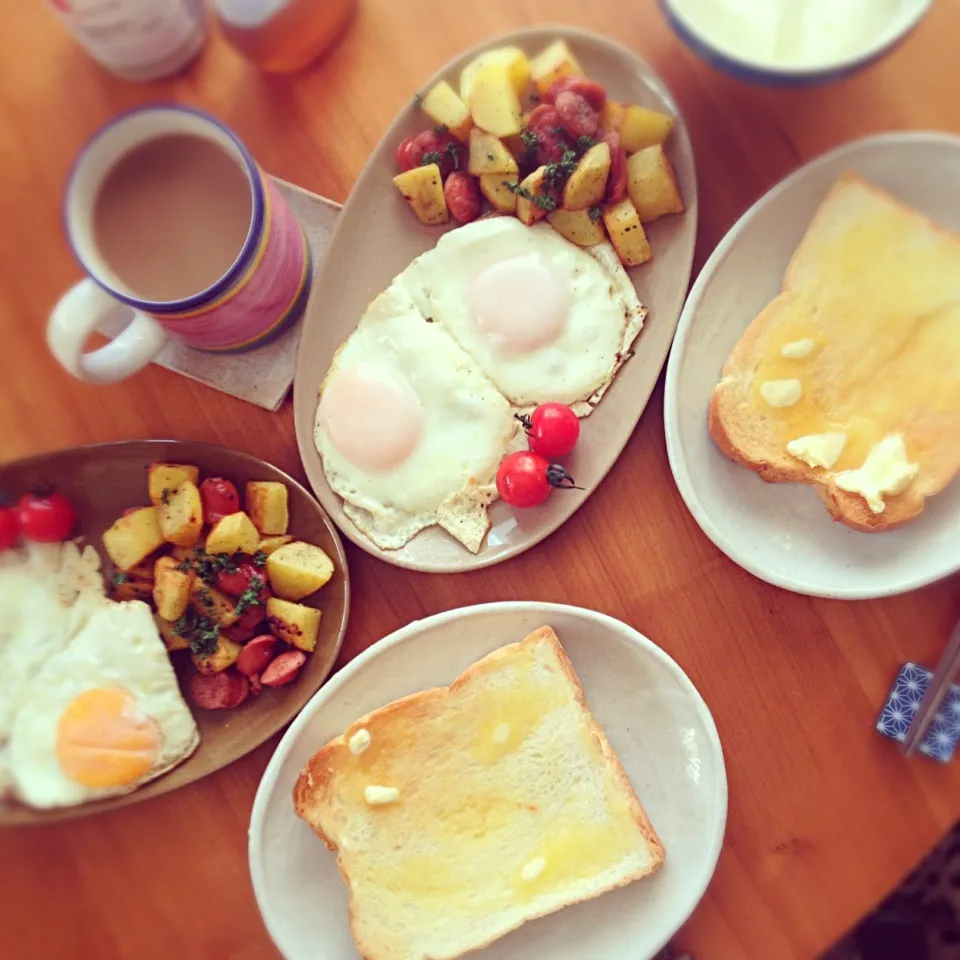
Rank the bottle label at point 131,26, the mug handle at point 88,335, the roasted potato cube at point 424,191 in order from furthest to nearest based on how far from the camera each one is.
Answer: the roasted potato cube at point 424,191 → the bottle label at point 131,26 → the mug handle at point 88,335

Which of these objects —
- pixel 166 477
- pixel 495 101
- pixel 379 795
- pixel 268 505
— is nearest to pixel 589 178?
pixel 495 101

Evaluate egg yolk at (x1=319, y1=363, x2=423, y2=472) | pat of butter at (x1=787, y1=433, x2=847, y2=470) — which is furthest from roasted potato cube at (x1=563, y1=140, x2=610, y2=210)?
pat of butter at (x1=787, y1=433, x2=847, y2=470)

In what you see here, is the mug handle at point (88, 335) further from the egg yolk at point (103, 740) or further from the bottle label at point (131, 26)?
the egg yolk at point (103, 740)

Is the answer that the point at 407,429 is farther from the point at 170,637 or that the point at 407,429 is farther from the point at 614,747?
the point at 614,747

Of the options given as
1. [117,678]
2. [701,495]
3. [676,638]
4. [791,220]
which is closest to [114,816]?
[117,678]

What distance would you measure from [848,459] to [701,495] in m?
0.25

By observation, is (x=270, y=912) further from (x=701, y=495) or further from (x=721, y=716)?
(x=701, y=495)

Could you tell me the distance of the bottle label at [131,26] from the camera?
1337mm

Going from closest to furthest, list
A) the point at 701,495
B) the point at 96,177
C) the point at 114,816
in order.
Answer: the point at 96,177
the point at 701,495
the point at 114,816

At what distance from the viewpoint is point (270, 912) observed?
1.45 m

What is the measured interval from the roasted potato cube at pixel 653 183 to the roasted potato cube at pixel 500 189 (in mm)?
203

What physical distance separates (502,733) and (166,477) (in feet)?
2.49

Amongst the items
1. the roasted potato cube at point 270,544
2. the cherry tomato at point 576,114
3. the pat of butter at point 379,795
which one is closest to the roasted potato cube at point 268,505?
the roasted potato cube at point 270,544

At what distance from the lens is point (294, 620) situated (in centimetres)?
146
